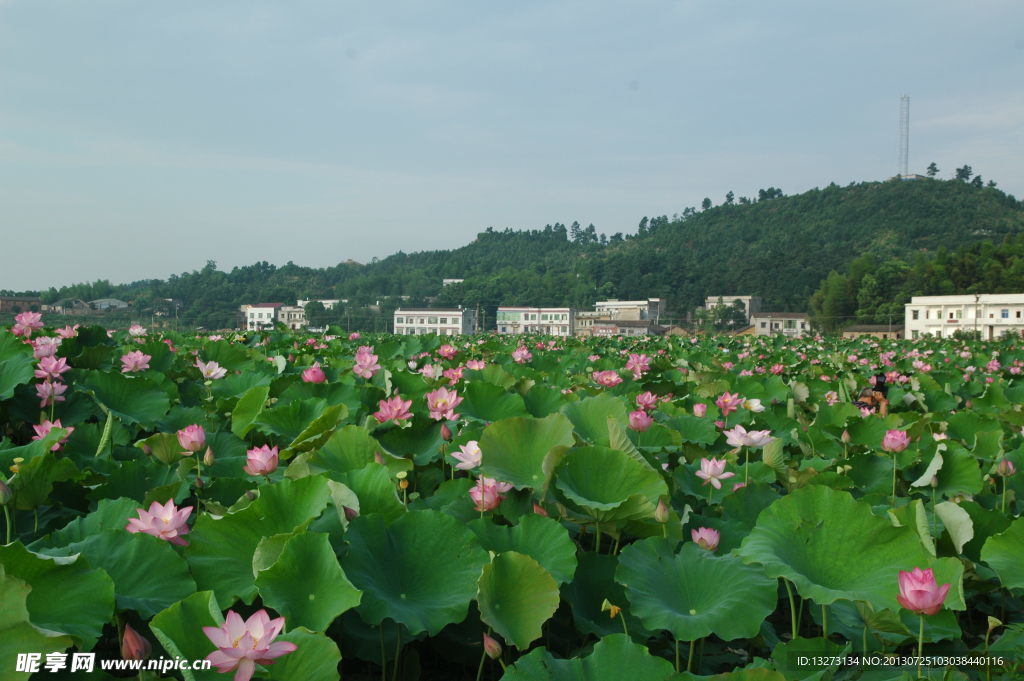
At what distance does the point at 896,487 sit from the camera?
226 centimetres

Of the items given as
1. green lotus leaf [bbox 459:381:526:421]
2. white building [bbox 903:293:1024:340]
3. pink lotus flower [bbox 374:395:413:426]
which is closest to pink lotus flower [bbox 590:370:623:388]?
green lotus leaf [bbox 459:381:526:421]

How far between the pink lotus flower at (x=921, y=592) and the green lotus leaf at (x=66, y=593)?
1178 millimetres

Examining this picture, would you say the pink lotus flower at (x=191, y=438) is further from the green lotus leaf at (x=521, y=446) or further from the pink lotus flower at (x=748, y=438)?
the pink lotus flower at (x=748, y=438)

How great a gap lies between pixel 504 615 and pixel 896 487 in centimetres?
169

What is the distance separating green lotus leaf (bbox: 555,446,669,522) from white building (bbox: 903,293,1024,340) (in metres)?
45.9

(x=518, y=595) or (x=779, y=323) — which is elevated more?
(x=518, y=595)

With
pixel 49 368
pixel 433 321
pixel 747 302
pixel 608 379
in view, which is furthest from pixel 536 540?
pixel 747 302

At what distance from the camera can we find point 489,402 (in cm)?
237

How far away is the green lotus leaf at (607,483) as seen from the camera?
1410 millimetres

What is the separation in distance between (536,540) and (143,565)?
0.67 m

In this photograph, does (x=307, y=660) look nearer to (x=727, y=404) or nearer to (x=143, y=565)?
(x=143, y=565)

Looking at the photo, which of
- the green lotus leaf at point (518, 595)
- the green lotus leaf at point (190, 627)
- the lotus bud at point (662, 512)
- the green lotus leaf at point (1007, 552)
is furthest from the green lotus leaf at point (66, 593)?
the green lotus leaf at point (1007, 552)

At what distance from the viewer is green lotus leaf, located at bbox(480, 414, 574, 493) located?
1561 millimetres

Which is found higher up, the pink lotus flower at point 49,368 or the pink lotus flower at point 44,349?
the pink lotus flower at point 44,349
